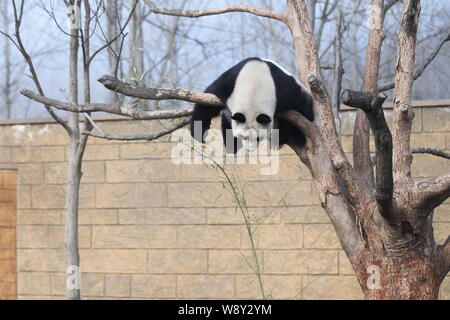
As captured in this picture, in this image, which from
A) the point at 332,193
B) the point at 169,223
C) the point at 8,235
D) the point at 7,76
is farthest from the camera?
the point at 7,76

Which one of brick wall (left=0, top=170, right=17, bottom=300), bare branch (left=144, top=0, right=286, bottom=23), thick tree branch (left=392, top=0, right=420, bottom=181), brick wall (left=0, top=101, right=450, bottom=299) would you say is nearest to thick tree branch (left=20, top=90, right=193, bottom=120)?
bare branch (left=144, top=0, right=286, bottom=23)

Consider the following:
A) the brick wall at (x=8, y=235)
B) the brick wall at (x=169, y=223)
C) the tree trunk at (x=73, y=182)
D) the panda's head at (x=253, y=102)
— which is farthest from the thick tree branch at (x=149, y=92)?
the brick wall at (x=8, y=235)

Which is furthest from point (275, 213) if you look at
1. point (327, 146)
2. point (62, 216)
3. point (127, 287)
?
point (327, 146)

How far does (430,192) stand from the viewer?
2607mm

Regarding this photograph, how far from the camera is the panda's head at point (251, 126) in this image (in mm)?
3119

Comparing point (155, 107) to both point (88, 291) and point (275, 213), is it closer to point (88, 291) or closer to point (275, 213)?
point (275, 213)

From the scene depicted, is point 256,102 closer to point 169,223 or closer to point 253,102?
point 253,102

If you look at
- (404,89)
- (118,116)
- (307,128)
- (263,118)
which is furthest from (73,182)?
(404,89)

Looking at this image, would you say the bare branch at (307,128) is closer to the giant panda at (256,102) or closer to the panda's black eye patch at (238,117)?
the giant panda at (256,102)

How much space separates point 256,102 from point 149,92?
23.4 inches

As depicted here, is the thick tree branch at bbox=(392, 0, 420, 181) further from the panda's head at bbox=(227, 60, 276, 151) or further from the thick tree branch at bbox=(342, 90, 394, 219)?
the panda's head at bbox=(227, 60, 276, 151)

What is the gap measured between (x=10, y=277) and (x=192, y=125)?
2786mm

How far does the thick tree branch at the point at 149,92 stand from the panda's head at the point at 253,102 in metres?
0.28

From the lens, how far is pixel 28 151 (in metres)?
5.23
